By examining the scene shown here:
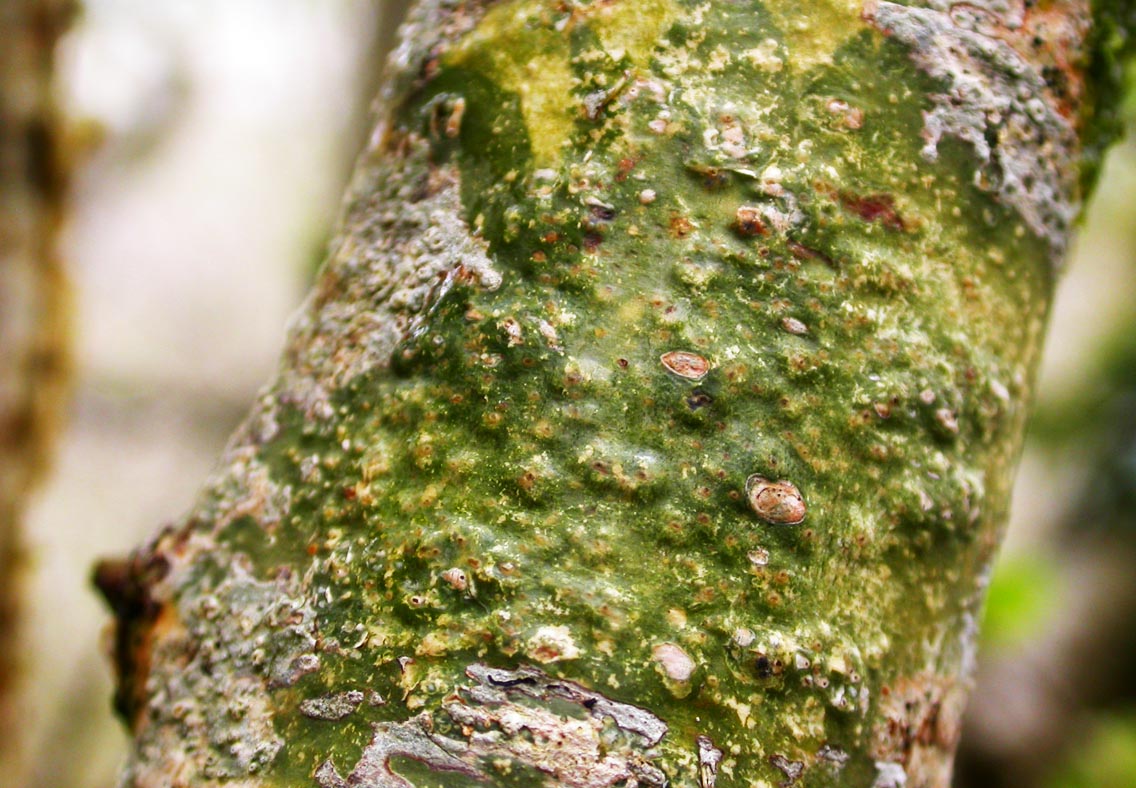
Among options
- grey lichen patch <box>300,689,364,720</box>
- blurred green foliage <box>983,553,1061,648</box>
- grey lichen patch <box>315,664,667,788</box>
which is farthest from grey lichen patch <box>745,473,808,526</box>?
blurred green foliage <box>983,553,1061,648</box>

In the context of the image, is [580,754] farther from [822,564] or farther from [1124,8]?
[1124,8]

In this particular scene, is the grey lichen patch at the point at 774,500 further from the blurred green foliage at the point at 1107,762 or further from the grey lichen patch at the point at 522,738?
the blurred green foliage at the point at 1107,762

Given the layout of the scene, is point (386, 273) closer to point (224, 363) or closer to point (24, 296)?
point (24, 296)

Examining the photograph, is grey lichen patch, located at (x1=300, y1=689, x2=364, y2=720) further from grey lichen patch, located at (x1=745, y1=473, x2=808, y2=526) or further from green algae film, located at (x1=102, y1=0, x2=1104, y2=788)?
grey lichen patch, located at (x1=745, y1=473, x2=808, y2=526)

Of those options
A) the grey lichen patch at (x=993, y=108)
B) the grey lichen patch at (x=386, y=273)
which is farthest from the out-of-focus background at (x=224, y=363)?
the grey lichen patch at (x=993, y=108)

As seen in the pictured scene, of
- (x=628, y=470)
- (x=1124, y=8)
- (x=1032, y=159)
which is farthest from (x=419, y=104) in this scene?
(x=1124, y=8)

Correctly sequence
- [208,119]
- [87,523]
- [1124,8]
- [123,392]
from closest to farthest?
[1124,8]
[87,523]
[123,392]
[208,119]
